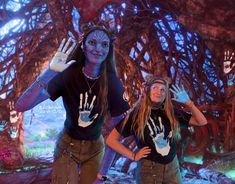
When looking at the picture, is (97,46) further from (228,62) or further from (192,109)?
(228,62)

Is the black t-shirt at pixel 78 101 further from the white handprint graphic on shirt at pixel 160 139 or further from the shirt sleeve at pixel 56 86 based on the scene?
the white handprint graphic on shirt at pixel 160 139

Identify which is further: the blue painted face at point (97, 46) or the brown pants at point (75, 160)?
the blue painted face at point (97, 46)

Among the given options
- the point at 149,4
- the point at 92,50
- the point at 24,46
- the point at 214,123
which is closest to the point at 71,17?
the point at 24,46

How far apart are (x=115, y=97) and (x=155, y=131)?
0.28 meters

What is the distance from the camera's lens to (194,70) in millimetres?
2680

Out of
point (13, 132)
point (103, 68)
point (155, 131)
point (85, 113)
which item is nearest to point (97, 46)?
point (103, 68)

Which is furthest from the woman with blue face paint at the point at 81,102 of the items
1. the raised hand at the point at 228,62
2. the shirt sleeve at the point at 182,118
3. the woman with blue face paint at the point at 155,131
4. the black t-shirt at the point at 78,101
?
the raised hand at the point at 228,62

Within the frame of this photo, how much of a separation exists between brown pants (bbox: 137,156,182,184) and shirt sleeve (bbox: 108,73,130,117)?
297 millimetres

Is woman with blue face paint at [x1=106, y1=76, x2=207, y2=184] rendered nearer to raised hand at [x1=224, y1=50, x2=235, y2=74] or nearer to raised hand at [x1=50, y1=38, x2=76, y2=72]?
raised hand at [x1=50, y1=38, x2=76, y2=72]

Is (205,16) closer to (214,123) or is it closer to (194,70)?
(194,70)

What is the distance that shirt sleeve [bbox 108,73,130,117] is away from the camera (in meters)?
1.59

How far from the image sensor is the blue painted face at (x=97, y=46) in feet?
5.09

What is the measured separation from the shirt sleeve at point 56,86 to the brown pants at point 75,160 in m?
0.20

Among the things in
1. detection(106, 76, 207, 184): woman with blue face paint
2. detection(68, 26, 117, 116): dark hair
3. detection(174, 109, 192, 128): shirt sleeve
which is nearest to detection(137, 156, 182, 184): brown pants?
detection(106, 76, 207, 184): woman with blue face paint
